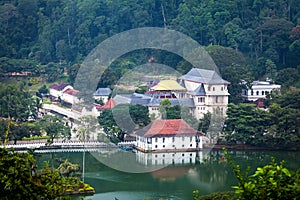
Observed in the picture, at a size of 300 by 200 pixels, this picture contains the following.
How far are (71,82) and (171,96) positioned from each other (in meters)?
5.82

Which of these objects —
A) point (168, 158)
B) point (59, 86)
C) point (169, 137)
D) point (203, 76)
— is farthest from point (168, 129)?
point (59, 86)

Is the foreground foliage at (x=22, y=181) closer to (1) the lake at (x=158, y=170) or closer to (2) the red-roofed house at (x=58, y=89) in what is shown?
(1) the lake at (x=158, y=170)

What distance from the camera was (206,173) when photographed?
20.6 meters

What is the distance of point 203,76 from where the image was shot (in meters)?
27.5

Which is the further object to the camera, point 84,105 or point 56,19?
point 56,19

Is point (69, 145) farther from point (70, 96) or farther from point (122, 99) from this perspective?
point (70, 96)

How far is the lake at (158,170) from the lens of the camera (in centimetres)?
1845

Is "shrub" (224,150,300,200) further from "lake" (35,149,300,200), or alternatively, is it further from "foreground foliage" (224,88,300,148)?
"foreground foliage" (224,88,300,148)

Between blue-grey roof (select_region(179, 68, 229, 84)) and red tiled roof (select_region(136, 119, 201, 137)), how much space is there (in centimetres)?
334

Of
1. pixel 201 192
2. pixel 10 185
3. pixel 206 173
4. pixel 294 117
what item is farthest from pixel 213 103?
pixel 10 185

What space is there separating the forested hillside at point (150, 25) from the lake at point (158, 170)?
782 cm

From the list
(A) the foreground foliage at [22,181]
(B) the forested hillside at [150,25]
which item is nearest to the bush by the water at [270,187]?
(A) the foreground foliage at [22,181]

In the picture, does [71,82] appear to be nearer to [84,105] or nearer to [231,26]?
[84,105]

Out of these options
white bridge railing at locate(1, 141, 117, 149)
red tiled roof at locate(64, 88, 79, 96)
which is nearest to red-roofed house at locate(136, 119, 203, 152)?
white bridge railing at locate(1, 141, 117, 149)
